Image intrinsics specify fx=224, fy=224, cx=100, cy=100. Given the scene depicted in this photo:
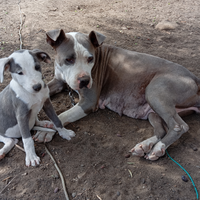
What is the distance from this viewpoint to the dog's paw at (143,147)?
3045 millimetres

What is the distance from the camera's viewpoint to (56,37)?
312cm

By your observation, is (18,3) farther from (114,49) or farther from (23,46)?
(114,49)

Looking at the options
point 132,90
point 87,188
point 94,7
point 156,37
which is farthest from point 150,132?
point 94,7

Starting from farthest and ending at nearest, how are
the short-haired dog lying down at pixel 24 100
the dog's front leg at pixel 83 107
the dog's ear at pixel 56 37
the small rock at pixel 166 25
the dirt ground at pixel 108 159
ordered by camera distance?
the small rock at pixel 166 25 → the dog's front leg at pixel 83 107 → the dog's ear at pixel 56 37 → the dirt ground at pixel 108 159 → the short-haired dog lying down at pixel 24 100

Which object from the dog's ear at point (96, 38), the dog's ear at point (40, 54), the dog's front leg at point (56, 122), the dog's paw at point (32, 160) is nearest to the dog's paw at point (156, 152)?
the dog's front leg at point (56, 122)

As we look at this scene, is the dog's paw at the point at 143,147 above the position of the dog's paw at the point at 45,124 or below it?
below

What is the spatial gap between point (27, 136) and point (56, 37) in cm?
140

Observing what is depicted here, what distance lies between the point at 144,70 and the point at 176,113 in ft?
2.91

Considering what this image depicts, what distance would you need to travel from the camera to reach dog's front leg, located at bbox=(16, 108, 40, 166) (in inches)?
110

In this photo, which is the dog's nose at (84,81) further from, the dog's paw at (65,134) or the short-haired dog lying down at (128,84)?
the dog's paw at (65,134)

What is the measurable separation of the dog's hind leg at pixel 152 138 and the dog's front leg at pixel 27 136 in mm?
1313

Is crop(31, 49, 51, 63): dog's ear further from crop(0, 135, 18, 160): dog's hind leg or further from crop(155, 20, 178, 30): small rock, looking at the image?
crop(155, 20, 178, 30): small rock

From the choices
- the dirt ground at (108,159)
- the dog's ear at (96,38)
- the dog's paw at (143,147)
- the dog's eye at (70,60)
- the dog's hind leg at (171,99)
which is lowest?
the dirt ground at (108,159)

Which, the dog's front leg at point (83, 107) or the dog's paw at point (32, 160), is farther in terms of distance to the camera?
the dog's front leg at point (83, 107)
